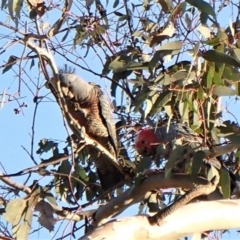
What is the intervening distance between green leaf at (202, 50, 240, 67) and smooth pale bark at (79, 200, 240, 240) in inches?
15.9

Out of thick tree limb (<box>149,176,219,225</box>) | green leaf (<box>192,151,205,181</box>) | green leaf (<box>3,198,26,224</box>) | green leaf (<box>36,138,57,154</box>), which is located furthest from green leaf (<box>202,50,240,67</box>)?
green leaf (<box>36,138,57,154</box>)

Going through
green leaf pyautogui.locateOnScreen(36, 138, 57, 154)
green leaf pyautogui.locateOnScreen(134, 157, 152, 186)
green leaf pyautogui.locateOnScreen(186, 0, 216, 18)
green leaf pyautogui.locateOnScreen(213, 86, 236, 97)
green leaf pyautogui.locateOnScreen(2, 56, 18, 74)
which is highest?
green leaf pyautogui.locateOnScreen(2, 56, 18, 74)

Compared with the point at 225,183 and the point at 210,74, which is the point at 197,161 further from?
the point at 210,74

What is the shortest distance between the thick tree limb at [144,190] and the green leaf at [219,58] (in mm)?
455


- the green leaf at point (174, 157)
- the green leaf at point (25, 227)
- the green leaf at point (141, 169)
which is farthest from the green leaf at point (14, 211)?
the green leaf at point (174, 157)

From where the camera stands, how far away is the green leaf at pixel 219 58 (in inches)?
64.2

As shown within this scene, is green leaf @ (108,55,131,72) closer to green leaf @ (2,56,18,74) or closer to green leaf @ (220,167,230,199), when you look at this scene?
green leaf @ (2,56,18,74)

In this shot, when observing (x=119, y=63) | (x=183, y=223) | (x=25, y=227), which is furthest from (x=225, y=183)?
(x=25, y=227)

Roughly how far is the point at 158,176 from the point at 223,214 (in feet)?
1.07

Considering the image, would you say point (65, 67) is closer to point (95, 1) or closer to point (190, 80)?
point (95, 1)

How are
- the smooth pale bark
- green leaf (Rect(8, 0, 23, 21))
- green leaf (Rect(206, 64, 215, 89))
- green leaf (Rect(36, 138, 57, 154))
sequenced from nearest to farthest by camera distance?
the smooth pale bark, green leaf (Rect(206, 64, 215, 89)), green leaf (Rect(8, 0, 23, 21)), green leaf (Rect(36, 138, 57, 154))

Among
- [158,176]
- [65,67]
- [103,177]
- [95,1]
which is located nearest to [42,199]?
[158,176]

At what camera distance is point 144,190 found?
6.51ft

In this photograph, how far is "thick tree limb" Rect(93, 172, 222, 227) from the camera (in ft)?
6.40
